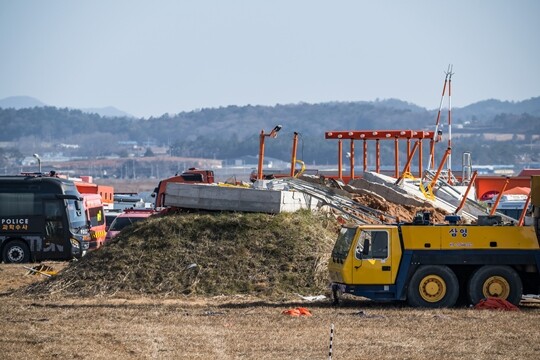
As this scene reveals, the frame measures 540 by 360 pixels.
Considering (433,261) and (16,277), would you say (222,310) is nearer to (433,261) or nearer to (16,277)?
(433,261)

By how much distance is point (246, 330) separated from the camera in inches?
892

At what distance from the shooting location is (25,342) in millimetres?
21062

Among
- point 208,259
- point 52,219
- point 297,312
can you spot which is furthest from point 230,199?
point 52,219

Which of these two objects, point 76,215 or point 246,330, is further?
point 76,215

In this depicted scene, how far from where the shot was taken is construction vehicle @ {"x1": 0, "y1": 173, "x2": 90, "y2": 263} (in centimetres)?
4219

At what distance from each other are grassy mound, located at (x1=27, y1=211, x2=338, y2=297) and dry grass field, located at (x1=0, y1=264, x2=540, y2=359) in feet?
2.54

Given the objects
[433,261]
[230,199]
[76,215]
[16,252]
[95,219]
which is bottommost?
[16,252]

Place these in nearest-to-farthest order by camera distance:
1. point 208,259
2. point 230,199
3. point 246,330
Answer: point 246,330 → point 208,259 → point 230,199

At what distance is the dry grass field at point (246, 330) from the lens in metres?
20.0

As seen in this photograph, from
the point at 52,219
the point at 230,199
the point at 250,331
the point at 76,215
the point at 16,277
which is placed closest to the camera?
the point at 250,331

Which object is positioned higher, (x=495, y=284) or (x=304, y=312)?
(x=495, y=284)

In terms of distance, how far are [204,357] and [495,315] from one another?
745 cm

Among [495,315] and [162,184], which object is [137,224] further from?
[162,184]

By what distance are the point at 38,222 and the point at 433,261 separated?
64.3ft
